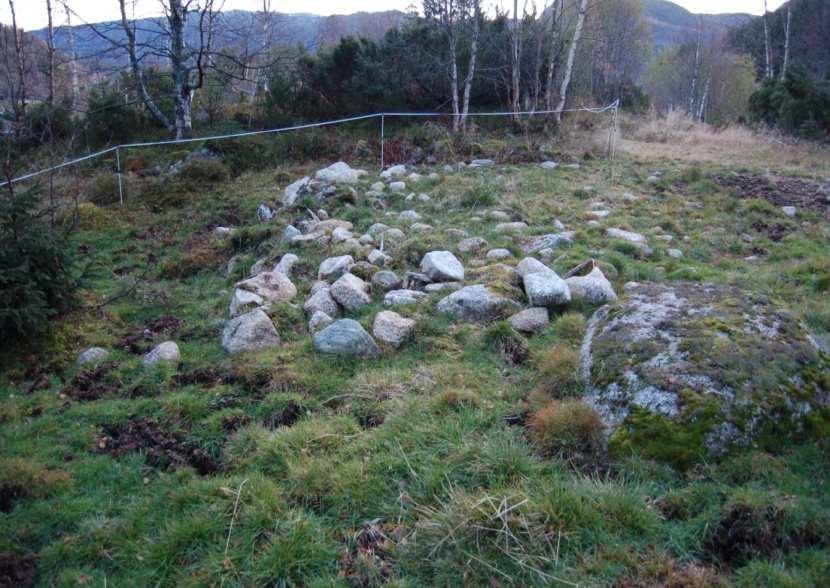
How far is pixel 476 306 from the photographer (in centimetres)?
520

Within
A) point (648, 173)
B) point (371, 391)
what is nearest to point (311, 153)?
point (648, 173)

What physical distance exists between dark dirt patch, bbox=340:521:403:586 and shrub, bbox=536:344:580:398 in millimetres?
1466

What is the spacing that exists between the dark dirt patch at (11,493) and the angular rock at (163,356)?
1.55 m

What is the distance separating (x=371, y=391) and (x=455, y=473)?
1.09 m

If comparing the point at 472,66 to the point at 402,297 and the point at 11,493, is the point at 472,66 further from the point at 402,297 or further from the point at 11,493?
the point at 11,493

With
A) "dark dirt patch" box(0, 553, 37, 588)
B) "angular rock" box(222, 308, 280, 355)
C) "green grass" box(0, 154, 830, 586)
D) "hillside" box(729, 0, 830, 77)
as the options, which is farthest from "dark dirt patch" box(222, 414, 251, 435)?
"hillside" box(729, 0, 830, 77)

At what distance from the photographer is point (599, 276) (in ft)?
18.2

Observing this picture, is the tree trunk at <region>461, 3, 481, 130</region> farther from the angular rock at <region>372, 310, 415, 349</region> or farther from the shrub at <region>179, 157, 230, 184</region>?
the angular rock at <region>372, 310, 415, 349</region>

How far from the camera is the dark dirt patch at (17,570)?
280 cm

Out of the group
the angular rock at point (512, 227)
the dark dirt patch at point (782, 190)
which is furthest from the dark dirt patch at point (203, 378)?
the dark dirt patch at point (782, 190)

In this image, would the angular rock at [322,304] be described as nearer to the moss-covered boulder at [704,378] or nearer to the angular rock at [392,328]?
the angular rock at [392,328]

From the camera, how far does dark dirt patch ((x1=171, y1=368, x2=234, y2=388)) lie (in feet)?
14.8

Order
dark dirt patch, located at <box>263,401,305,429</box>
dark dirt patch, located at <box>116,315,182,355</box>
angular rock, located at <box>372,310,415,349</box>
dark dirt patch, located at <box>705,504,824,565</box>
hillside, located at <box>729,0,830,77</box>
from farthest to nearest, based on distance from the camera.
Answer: hillside, located at <box>729,0,830,77</box> < dark dirt patch, located at <box>116,315,182,355</box> < angular rock, located at <box>372,310,415,349</box> < dark dirt patch, located at <box>263,401,305,429</box> < dark dirt patch, located at <box>705,504,824,565</box>

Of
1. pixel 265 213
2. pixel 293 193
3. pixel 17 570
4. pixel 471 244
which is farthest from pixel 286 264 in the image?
pixel 17 570
